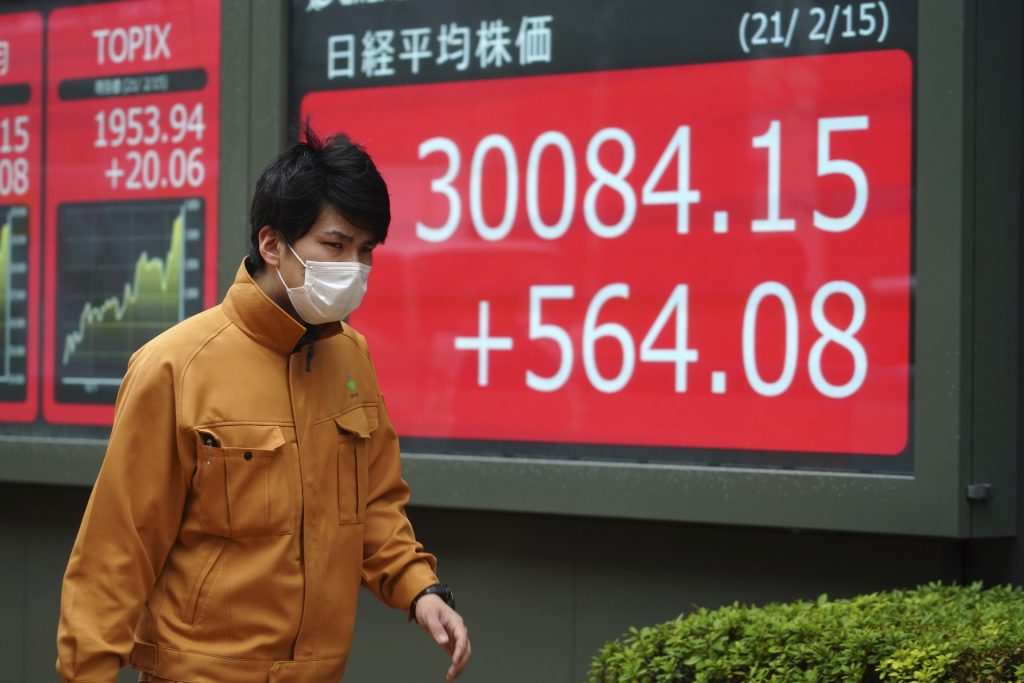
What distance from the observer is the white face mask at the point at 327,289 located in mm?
3111

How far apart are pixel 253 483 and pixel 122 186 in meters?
3.79

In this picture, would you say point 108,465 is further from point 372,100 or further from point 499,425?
Result: point 372,100

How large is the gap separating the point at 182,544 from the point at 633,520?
2.68 metres

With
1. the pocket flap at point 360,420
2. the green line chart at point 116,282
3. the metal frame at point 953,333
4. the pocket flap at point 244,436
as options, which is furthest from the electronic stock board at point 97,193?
the pocket flap at point 244,436

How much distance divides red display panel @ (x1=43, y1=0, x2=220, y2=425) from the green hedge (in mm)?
2925

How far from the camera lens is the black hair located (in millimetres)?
3123

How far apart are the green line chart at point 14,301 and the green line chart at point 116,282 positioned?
0.20 metres

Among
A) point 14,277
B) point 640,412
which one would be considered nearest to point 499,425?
point 640,412

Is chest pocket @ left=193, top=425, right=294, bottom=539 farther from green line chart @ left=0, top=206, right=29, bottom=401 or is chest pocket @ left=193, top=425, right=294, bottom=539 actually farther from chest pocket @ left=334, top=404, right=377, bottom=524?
green line chart @ left=0, top=206, right=29, bottom=401

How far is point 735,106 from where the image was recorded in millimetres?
5277

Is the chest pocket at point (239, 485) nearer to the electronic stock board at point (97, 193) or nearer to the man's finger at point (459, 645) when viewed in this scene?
the man's finger at point (459, 645)

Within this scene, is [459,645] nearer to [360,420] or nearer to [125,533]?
[360,420]

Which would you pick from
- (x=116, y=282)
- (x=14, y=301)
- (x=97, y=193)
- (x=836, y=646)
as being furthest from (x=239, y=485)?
(x=14, y=301)

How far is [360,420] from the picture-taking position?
10.8 feet
